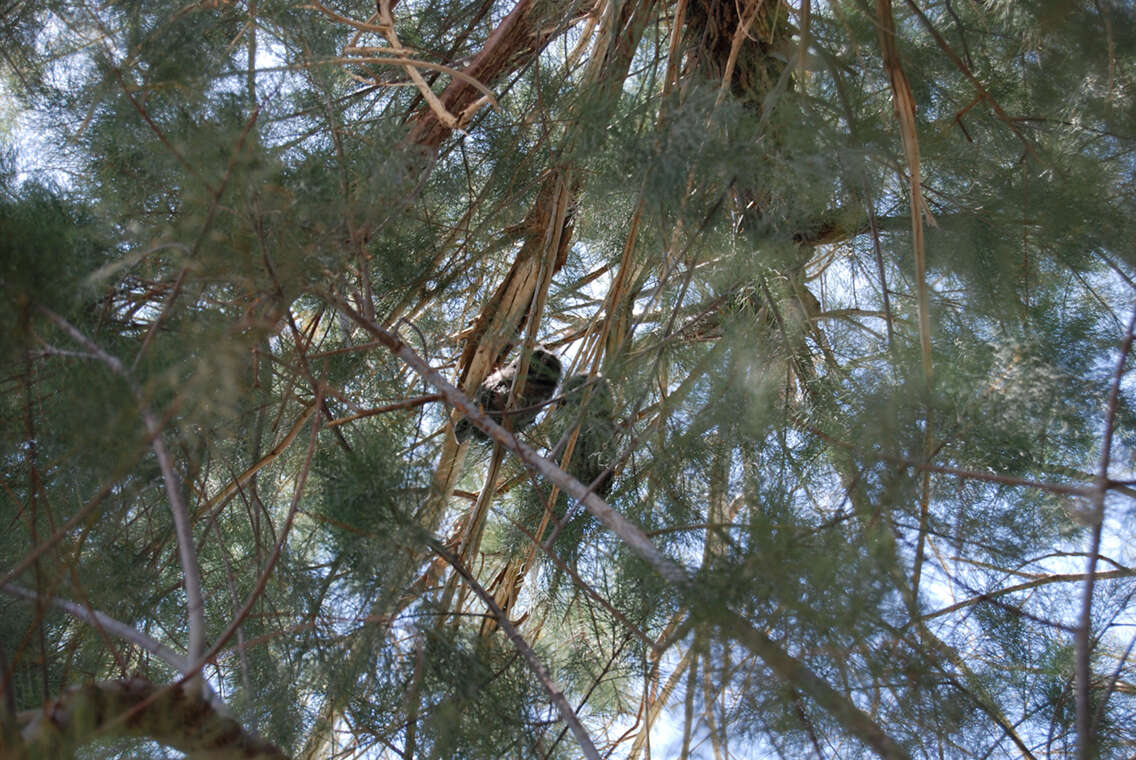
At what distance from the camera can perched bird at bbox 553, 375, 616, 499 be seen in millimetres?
1194

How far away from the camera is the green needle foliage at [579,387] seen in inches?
37.3

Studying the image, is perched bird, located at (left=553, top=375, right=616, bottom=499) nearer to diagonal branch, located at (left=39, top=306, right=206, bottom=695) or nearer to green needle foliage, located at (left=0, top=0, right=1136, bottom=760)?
green needle foliage, located at (left=0, top=0, right=1136, bottom=760)

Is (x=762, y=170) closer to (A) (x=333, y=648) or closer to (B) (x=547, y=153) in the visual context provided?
(B) (x=547, y=153)

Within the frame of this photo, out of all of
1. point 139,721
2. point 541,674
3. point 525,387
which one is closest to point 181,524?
point 139,721

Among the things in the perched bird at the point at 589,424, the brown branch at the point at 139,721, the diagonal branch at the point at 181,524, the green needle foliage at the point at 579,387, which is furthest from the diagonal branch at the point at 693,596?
the brown branch at the point at 139,721

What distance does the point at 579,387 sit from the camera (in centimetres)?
121

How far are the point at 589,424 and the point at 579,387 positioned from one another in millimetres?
59

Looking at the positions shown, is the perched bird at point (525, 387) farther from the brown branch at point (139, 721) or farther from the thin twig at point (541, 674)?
the brown branch at point (139, 721)

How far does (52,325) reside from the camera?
0.96 m

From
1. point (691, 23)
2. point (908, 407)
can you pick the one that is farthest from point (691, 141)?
point (691, 23)

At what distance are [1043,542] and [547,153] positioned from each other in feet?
3.20

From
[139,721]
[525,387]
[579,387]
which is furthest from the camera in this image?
[525,387]

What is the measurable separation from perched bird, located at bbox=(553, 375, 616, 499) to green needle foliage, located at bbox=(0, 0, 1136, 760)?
0.03 ft

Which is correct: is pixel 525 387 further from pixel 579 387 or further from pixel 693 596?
pixel 693 596
